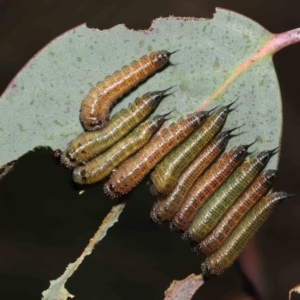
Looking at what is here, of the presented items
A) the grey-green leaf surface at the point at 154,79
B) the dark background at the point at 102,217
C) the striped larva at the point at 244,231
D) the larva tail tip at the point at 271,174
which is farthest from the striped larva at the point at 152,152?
the dark background at the point at 102,217

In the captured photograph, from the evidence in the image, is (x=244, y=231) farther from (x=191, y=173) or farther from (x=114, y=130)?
(x=114, y=130)

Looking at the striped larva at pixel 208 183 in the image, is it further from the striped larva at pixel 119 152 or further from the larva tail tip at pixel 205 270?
the striped larva at pixel 119 152

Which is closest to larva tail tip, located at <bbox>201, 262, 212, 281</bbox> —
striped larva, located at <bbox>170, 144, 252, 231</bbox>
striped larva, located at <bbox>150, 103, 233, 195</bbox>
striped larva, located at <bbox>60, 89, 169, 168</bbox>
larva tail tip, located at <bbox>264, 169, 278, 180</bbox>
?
striped larva, located at <bbox>170, 144, 252, 231</bbox>

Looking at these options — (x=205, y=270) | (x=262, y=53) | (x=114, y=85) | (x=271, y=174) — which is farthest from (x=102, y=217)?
(x=262, y=53)

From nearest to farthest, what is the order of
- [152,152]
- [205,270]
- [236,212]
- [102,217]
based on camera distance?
1. [152,152]
2. [236,212]
3. [205,270]
4. [102,217]

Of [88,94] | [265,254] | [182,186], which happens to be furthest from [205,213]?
[265,254]

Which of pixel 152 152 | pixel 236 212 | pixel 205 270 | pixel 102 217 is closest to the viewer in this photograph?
pixel 152 152
